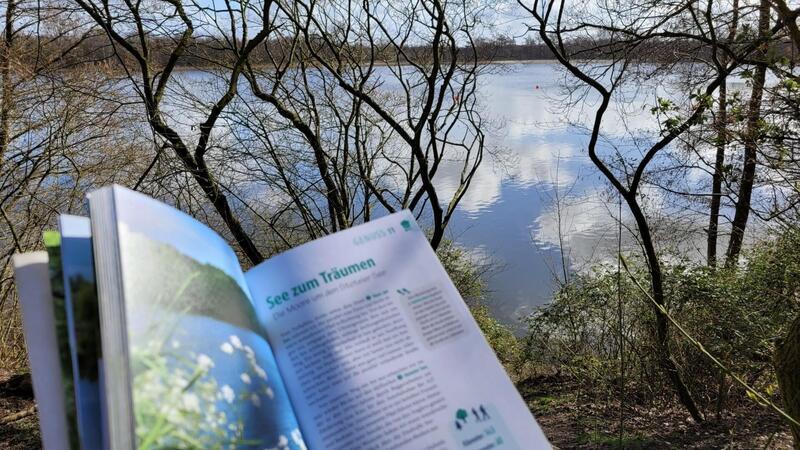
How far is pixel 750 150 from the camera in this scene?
244 inches

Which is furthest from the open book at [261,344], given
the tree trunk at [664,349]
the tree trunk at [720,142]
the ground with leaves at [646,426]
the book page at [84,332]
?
the tree trunk at [720,142]

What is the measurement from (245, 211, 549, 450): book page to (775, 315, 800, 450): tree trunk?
111 cm

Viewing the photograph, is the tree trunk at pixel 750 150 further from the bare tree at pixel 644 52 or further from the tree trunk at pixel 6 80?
the tree trunk at pixel 6 80

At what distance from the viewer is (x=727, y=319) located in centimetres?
504

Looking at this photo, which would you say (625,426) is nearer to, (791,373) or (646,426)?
(646,426)

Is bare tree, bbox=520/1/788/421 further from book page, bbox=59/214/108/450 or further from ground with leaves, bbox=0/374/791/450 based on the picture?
book page, bbox=59/214/108/450

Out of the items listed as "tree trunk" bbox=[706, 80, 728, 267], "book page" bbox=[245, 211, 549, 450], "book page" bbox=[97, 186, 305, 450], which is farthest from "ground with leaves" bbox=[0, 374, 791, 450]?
"book page" bbox=[97, 186, 305, 450]

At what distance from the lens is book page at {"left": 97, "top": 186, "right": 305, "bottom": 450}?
535mm

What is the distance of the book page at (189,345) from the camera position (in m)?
0.53

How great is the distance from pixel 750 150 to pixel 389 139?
4150mm

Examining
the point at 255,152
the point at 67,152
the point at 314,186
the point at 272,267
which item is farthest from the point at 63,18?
the point at 272,267

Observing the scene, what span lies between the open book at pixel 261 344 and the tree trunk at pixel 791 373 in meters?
1.11

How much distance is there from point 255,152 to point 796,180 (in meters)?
5.06

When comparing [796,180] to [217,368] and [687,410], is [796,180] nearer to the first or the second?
[687,410]
